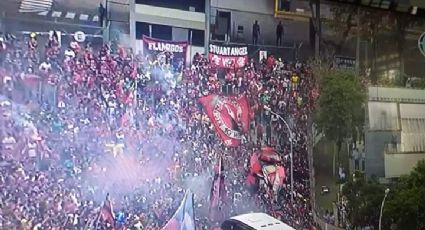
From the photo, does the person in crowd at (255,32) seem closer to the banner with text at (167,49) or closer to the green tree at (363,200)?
the banner with text at (167,49)

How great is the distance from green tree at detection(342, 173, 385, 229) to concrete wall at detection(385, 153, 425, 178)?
0.10 meters

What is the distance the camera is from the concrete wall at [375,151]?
239cm

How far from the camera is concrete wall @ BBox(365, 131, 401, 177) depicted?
7.84 ft

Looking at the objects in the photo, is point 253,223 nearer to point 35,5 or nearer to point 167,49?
point 167,49

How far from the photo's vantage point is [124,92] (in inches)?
76.6

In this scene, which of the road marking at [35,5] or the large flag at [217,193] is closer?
the road marking at [35,5]

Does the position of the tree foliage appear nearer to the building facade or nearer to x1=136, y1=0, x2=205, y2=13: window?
the building facade

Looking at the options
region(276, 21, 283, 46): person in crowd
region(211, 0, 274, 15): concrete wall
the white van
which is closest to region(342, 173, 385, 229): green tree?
the white van

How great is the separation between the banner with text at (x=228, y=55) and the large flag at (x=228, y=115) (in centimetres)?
13

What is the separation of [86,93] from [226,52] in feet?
1.83

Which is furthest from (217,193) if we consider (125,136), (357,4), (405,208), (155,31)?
(357,4)

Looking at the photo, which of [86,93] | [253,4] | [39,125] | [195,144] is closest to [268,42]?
[253,4]

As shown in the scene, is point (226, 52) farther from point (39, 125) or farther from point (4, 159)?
point (4, 159)

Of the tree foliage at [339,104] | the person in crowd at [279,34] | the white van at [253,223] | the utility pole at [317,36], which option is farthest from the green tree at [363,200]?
the person in crowd at [279,34]
